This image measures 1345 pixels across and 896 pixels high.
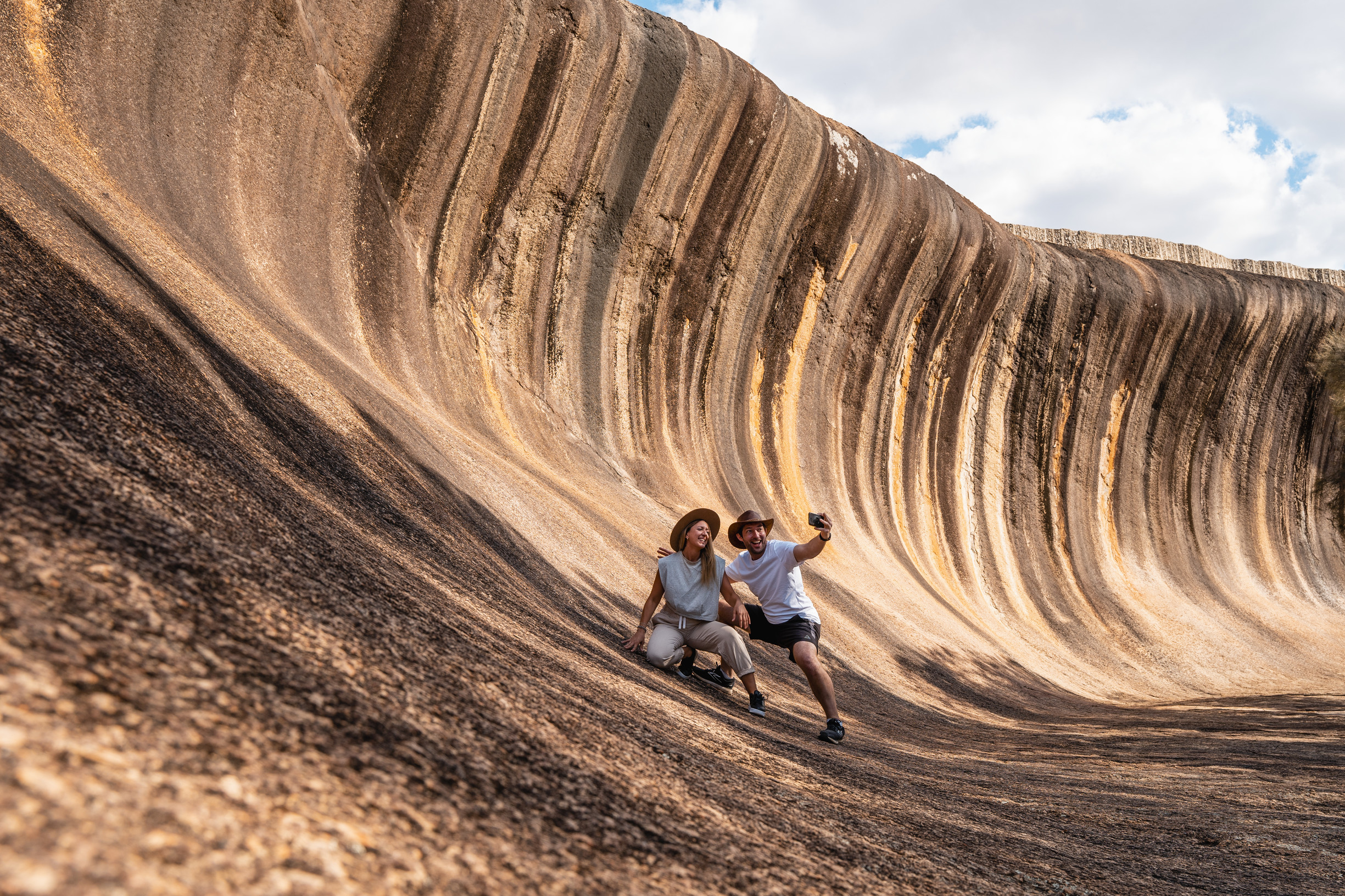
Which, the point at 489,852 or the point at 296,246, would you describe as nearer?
the point at 489,852

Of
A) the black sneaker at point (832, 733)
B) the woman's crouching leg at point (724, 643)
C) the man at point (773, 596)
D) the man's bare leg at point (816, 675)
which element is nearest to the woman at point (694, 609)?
the woman's crouching leg at point (724, 643)

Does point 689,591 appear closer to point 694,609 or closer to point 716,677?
point 694,609

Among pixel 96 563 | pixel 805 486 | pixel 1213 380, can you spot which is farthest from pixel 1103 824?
pixel 1213 380

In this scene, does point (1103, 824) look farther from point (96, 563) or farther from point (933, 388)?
point (933, 388)

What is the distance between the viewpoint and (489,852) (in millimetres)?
1733

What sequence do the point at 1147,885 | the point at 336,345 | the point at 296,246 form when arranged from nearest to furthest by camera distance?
the point at 1147,885 → the point at 336,345 → the point at 296,246

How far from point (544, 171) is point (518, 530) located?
7.75m

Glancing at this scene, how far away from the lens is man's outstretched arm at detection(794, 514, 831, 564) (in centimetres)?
487

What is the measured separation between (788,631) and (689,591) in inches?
26.0

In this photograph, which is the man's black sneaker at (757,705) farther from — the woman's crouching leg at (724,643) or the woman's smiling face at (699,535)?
the woman's smiling face at (699,535)

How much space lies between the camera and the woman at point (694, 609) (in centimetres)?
538

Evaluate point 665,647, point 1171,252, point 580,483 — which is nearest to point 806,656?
point 665,647

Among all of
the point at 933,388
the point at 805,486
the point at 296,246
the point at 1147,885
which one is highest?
the point at 933,388

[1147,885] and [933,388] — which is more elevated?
[933,388]
